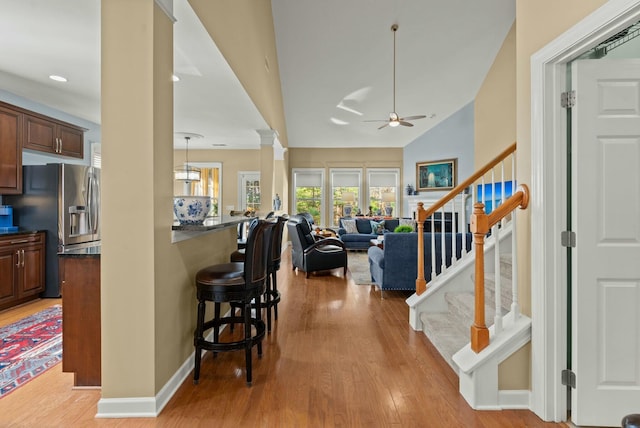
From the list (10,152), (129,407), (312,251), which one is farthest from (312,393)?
(10,152)

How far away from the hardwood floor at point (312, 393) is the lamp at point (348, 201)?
7066 mm

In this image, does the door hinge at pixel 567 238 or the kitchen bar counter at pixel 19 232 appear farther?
the kitchen bar counter at pixel 19 232

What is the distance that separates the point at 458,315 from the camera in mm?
2918

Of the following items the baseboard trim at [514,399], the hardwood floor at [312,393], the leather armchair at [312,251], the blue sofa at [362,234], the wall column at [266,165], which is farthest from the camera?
the blue sofa at [362,234]

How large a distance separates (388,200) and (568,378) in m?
8.58

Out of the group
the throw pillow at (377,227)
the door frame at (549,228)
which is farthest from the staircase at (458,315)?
the throw pillow at (377,227)

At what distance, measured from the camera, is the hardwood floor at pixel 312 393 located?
6.16 feet

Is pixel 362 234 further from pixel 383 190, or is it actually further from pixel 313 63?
→ pixel 313 63

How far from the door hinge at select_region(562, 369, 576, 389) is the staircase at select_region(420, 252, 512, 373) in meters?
0.60

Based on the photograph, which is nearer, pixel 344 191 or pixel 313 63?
pixel 313 63

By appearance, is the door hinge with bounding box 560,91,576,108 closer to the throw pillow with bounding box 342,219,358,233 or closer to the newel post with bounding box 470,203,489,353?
the newel post with bounding box 470,203,489,353

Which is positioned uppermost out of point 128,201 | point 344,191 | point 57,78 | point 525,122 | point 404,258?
point 57,78

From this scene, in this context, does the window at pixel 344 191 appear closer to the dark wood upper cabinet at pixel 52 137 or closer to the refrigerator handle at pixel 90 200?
the dark wood upper cabinet at pixel 52 137

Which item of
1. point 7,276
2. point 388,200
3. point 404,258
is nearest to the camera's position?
point 7,276
